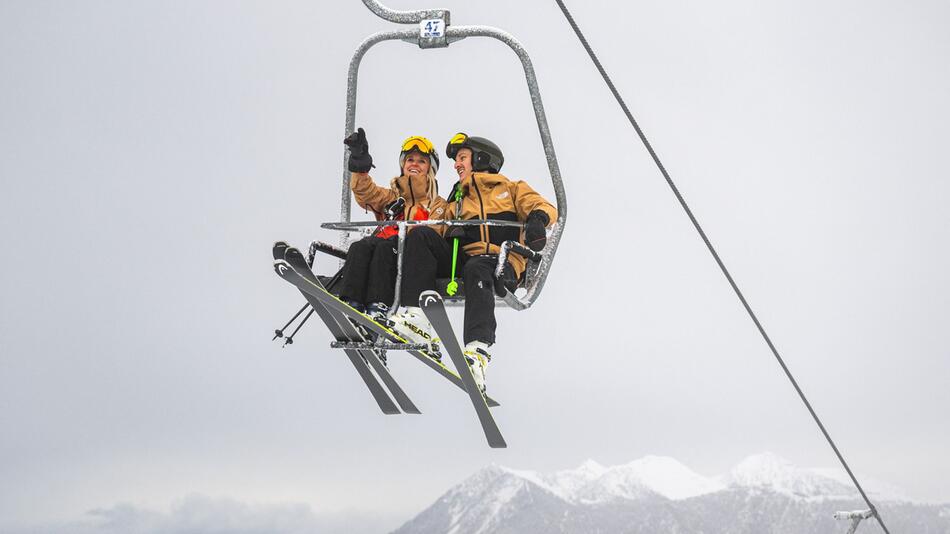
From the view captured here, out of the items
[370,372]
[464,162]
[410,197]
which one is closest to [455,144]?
[464,162]

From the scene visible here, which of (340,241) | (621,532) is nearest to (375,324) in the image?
(340,241)

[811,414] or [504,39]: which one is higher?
[504,39]

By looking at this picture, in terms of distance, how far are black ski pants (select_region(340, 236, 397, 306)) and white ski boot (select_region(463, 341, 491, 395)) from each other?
42 cm

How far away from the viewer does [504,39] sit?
4578 millimetres

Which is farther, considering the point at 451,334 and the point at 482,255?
the point at 482,255

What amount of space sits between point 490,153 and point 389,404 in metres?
1.48

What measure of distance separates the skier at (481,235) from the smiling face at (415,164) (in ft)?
0.44

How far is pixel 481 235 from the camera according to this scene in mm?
4785

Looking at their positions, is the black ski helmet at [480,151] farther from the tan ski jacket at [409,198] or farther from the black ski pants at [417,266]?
the black ski pants at [417,266]

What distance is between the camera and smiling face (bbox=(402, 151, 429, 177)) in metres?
5.04


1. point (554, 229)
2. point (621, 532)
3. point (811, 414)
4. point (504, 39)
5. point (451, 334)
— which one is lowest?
point (621, 532)

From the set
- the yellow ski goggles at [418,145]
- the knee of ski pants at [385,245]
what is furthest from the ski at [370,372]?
the yellow ski goggles at [418,145]

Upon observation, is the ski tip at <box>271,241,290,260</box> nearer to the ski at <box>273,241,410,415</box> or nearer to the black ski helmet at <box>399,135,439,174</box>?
the ski at <box>273,241,410,415</box>

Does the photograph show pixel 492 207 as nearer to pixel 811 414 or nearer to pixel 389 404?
pixel 389 404
